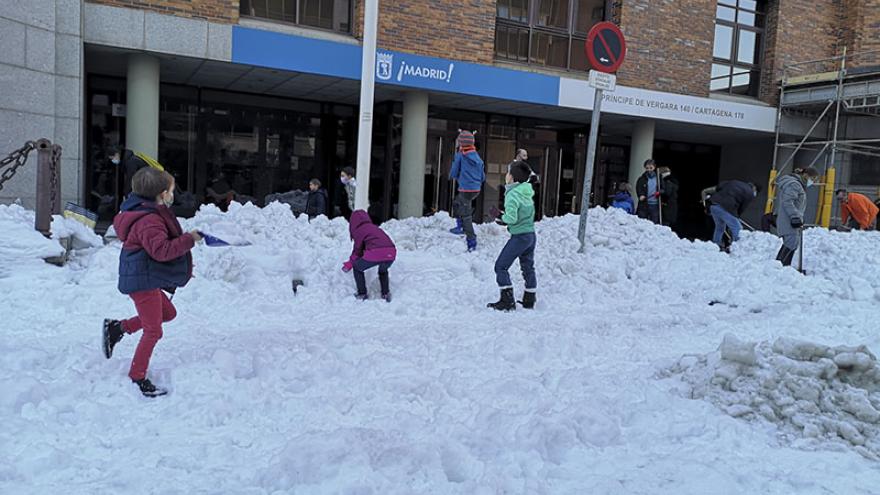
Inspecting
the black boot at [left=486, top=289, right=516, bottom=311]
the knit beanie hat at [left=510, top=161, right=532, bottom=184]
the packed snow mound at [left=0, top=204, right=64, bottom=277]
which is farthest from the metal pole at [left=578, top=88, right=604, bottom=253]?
the packed snow mound at [left=0, top=204, right=64, bottom=277]

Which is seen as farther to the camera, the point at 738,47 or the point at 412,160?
the point at 738,47

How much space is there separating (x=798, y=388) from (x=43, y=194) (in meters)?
7.77

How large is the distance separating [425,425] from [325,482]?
3.01ft

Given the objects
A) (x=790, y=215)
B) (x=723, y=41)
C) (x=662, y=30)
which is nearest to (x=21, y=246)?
(x=790, y=215)

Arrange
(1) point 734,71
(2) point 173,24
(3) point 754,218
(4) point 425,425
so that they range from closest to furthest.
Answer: (4) point 425,425, (2) point 173,24, (1) point 734,71, (3) point 754,218

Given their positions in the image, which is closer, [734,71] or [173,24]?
[173,24]

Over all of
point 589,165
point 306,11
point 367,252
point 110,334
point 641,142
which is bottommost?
point 110,334

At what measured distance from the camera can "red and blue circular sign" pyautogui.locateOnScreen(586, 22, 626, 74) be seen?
8984 millimetres

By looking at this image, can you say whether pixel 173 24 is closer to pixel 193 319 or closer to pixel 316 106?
pixel 316 106

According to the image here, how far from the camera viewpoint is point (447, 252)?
9289 mm

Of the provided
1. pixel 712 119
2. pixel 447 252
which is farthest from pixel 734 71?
pixel 447 252

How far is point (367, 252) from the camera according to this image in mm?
7363

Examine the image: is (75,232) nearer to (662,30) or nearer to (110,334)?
(110,334)

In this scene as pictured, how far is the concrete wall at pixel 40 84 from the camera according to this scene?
30.7ft
